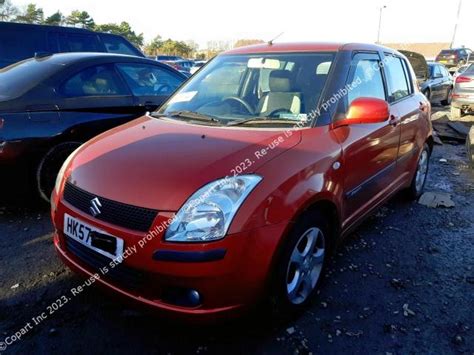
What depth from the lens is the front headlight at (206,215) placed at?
1873 mm

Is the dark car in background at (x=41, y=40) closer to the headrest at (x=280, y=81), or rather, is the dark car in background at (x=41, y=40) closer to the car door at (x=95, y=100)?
the car door at (x=95, y=100)

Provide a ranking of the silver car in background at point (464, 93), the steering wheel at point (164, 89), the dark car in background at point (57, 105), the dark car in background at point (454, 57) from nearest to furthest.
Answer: the dark car in background at point (57, 105)
the steering wheel at point (164, 89)
the silver car in background at point (464, 93)
the dark car in background at point (454, 57)

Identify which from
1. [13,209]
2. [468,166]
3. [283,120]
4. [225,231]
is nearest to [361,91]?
[283,120]

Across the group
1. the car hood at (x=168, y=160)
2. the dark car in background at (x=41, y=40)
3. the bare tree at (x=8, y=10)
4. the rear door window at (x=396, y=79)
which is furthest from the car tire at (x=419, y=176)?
the bare tree at (x=8, y=10)

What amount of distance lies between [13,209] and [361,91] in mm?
3442

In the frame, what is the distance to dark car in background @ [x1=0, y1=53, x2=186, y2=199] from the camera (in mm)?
3453

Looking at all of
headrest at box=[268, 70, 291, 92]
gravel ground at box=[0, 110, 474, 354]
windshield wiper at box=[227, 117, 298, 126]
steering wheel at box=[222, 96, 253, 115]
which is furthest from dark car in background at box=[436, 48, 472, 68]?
windshield wiper at box=[227, 117, 298, 126]

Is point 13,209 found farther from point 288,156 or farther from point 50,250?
point 288,156

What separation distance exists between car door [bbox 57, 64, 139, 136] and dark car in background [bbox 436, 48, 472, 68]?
25.6 meters

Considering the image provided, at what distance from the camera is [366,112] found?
2574 millimetres

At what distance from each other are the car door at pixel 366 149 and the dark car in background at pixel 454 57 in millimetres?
25117

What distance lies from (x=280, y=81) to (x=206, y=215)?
1.45m

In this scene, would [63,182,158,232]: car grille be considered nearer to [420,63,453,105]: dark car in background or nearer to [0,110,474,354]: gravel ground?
[0,110,474,354]: gravel ground

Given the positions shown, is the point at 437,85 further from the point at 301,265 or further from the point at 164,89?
the point at 301,265
